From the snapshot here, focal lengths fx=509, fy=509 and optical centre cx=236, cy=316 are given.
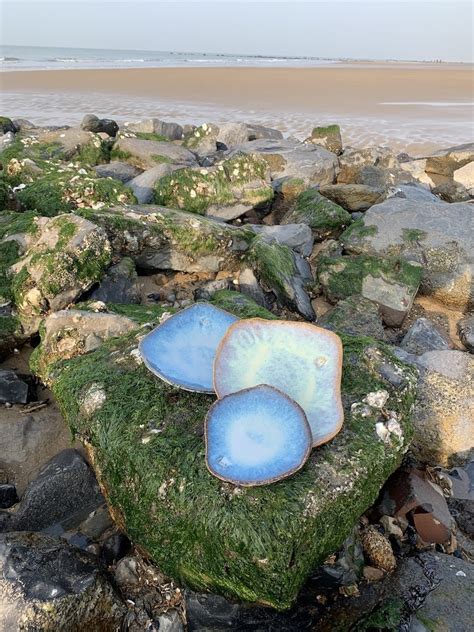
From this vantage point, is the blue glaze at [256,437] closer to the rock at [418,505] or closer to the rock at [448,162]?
the rock at [418,505]

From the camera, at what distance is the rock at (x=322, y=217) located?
18.2 feet

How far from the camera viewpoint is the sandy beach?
1440 cm

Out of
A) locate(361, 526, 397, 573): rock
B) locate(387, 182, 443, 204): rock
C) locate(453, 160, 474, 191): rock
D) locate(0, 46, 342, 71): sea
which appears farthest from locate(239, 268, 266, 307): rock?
locate(0, 46, 342, 71): sea

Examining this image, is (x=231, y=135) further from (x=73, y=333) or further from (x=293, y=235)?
(x=73, y=333)

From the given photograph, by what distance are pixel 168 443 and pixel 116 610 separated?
73cm

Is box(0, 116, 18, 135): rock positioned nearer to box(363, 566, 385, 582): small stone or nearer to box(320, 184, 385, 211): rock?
box(320, 184, 385, 211): rock

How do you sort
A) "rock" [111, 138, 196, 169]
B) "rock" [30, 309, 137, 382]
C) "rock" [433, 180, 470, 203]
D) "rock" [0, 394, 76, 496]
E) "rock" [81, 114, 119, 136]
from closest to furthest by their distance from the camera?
"rock" [0, 394, 76, 496] < "rock" [30, 309, 137, 382] < "rock" [433, 180, 470, 203] < "rock" [111, 138, 196, 169] < "rock" [81, 114, 119, 136]

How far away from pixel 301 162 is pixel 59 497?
19.3 feet

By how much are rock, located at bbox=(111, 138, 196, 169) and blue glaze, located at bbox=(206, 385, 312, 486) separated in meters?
6.12

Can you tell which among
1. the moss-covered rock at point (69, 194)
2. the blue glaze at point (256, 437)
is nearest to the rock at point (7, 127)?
the moss-covered rock at point (69, 194)

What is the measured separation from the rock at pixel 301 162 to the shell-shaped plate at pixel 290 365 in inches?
195

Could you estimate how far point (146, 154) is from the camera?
25.4ft

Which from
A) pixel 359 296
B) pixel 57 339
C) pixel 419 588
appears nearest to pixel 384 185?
pixel 359 296

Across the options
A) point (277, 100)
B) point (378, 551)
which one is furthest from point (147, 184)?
point (277, 100)
